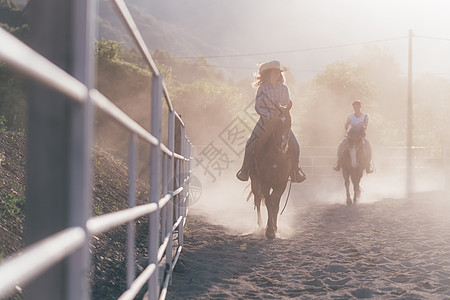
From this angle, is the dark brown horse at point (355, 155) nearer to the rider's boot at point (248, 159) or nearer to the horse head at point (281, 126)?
the rider's boot at point (248, 159)

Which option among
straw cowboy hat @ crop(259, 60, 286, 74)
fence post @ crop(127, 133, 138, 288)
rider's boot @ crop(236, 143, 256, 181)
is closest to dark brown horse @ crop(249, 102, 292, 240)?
rider's boot @ crop(236, 143, 256, 181)

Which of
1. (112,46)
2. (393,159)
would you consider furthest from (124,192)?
(393,159)

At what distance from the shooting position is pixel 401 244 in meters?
7.14

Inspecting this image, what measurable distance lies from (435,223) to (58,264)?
8.95m

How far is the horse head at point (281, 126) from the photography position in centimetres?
739

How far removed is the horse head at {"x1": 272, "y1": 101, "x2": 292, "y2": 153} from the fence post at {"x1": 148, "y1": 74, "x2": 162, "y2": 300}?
4231mm

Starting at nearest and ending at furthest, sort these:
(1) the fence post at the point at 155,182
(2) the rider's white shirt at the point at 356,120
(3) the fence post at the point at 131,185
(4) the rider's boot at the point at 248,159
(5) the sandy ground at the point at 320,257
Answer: (3) the fence post at the point at 131,185 → (1) the fence post at the point at 155,182 → (5) the sandy ground at the point at 320,257 → (4) the rider's boot at the point at 248,159 → (2) the rider's white shirt at the point at 356,120

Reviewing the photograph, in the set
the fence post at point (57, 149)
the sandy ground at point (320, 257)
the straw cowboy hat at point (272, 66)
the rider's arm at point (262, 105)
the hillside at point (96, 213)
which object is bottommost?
the sandy ground at point (320, 257)

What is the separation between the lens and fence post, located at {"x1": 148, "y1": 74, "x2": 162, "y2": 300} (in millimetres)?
3074

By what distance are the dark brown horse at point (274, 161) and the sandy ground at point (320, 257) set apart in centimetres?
45

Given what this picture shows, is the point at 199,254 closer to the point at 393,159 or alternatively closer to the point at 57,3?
the point at 57,3

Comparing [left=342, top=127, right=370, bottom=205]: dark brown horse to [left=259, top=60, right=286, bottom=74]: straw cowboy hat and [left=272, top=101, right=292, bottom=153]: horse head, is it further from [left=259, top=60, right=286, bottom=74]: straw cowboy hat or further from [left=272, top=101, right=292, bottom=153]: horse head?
[left=272, top=101, right=292, bottom=153]: horse head

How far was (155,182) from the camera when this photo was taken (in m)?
3.15

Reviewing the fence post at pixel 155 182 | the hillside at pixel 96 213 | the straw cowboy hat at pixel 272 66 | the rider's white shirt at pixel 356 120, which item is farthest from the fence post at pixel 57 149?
the rider's white shirt at pixel 356 120
